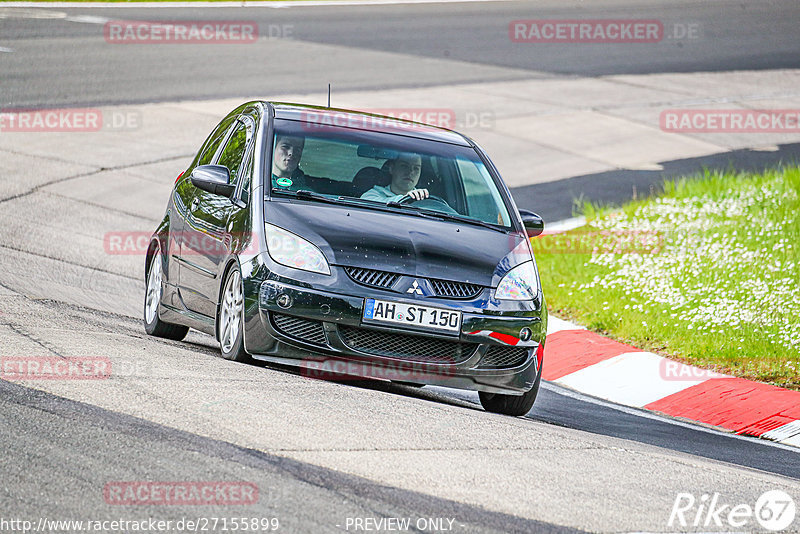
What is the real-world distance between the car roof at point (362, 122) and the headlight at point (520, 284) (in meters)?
1.45

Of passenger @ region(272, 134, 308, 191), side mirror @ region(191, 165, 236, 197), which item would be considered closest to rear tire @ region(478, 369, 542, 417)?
passenger @ region(272, 134, 308, 191)

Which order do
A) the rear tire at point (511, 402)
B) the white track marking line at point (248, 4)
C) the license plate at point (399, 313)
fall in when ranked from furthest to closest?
the white track marking line at point (248, 4)
the rear tire at point (511, 402)
the license plate at point (399, 313)

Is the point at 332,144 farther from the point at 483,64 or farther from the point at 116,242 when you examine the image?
the point at 483,64

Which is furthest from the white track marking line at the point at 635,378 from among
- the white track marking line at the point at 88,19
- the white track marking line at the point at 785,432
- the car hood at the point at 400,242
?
the white track marking line at the point at 88,19

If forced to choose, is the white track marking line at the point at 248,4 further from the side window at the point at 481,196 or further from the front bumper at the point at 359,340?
the front bumper at the point at 359,340

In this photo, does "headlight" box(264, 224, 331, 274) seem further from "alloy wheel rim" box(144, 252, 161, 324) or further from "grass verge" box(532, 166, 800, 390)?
"grass verge" box(532, 166, 800, 390)

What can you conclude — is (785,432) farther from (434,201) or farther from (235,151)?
(235,151)

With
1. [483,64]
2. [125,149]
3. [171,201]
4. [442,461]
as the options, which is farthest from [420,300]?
[483,64]

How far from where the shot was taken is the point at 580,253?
12.6 m

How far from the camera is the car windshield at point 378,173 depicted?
770 centimetres

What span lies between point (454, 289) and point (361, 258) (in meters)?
0.55

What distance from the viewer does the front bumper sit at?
6809mm

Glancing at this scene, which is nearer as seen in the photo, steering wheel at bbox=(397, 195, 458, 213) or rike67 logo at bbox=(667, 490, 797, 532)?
rike67 logo at bbox=(667, 490, 797, 532)

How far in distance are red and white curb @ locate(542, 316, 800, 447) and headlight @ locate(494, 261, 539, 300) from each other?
5.89 ft
